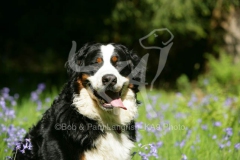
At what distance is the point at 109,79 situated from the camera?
358 cm

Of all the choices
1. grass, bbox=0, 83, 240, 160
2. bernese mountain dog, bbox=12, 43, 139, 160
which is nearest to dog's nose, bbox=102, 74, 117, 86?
bernese mountain dog, bbox=12, 43, 139, 160

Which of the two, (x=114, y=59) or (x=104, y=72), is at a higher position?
(x=114, y=59)

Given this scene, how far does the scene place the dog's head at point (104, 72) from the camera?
11.9 feet

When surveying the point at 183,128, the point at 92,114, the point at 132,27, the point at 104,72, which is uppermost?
the point at 132,27

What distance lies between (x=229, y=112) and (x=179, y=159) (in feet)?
5.97

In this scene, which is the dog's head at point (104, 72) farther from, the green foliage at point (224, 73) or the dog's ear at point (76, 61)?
the green foliage at point (224, 73)

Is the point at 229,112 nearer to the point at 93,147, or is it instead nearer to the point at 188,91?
the point at 188,91

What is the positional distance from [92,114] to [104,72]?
41cm

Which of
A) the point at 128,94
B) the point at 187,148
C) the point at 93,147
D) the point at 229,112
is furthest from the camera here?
the point at 229,112

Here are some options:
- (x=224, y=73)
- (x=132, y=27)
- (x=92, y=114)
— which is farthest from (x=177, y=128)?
(x=132, y=27)

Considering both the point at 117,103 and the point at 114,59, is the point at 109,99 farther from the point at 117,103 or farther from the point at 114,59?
the point at 114,59

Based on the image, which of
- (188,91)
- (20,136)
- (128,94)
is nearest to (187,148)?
(128,94)

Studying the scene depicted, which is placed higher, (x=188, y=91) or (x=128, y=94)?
(x=188, y=91)

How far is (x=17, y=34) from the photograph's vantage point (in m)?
11.3
